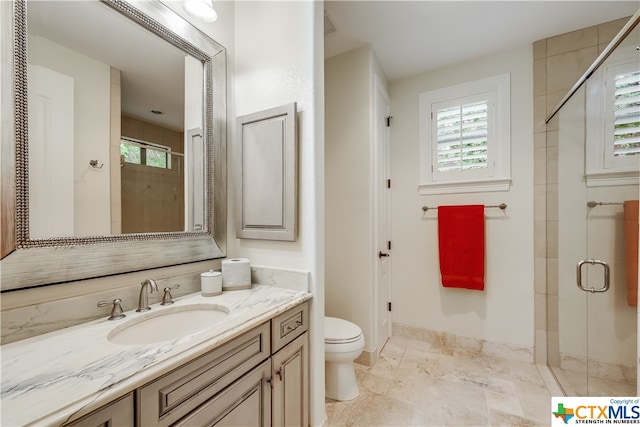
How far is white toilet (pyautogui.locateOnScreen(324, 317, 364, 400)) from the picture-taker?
1657mm

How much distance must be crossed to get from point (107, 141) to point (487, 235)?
2.66m

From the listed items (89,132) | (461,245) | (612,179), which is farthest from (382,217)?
(89,132)

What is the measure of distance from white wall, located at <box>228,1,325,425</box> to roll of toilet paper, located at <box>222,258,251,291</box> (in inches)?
5.8

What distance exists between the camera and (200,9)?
1.25 metres

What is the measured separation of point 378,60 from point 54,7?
2.12 m

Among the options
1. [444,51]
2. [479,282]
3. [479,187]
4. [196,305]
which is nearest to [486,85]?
[444,51]

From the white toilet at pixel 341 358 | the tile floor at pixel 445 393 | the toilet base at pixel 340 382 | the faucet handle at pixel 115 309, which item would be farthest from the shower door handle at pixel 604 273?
the faucet handle at pixel 115 309

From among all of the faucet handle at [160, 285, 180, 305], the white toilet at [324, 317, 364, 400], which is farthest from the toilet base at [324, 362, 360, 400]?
the faucet handle at [160, 285, 180, 305]

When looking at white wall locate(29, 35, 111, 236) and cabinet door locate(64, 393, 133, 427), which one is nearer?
cabinet door locate(64, 393, 133, 427)

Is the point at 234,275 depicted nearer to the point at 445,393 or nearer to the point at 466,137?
the point at 445,393

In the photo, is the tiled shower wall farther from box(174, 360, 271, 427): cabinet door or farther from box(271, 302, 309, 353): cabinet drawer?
box(174, 360, 271, 427): cabinet door

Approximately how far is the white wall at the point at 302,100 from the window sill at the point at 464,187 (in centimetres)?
145

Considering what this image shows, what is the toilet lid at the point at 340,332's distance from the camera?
5.48 feet

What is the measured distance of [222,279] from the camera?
136 centimetres
